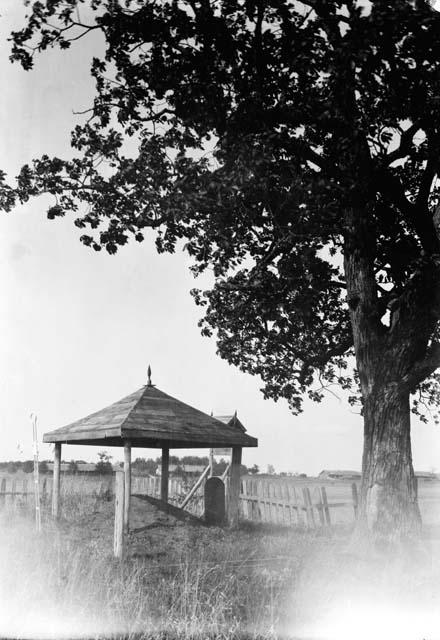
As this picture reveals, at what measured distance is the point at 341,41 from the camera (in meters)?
8.73

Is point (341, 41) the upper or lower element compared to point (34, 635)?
upper

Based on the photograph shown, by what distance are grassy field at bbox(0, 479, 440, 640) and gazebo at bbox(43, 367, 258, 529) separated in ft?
9.78

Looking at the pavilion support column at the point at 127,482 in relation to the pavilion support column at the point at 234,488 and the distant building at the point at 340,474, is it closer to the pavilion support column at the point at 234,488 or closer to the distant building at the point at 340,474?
the pavilion support column at the point at 234,488

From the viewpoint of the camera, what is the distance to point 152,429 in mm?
13555

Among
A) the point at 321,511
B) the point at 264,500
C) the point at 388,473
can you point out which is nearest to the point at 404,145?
the point at 388,473

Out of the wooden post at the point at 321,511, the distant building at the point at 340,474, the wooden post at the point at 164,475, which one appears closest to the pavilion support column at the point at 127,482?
the wooden post at the point at 164,475

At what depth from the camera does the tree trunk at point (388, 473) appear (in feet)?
29.6

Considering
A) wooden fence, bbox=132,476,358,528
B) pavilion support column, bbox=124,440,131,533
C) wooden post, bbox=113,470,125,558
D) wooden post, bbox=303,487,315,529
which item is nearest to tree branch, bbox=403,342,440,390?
wooden post, bbox=113,470,125,558

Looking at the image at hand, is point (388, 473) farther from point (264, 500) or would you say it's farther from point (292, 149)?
point (264, 500)

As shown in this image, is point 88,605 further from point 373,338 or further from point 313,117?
point 313,117

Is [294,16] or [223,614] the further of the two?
[294,16]

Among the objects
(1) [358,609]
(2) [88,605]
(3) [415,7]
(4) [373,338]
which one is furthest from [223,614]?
(3) [415,7]

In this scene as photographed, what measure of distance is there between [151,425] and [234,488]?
11.9ft

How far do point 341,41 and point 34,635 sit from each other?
8.59 meters
